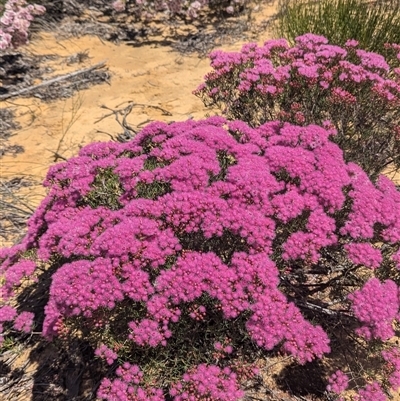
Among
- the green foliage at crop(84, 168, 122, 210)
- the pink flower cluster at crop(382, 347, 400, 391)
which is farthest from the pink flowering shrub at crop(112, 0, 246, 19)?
the pink flower cluster at crop(382, 347, 400, 391)

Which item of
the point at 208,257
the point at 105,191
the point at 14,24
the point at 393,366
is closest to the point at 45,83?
the point at 14,24

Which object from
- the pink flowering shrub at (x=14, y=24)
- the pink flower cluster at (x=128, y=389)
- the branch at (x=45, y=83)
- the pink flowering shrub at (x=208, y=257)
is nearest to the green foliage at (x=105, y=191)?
the pink flowering shrub at (x=208, y=257)

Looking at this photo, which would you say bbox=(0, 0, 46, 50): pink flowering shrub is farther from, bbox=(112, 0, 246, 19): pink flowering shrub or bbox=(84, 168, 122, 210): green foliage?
bbox=(84, 168, 122, 210): green foliage

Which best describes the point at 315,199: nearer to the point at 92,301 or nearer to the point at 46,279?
the point at 92,301

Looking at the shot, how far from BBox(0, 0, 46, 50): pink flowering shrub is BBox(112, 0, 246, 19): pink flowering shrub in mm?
3246

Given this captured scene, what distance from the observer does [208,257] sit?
2.93 meters

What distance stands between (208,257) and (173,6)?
11.4 m

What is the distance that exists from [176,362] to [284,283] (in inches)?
52.7

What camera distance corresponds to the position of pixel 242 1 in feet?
40.1

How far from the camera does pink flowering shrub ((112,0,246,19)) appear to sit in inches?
470

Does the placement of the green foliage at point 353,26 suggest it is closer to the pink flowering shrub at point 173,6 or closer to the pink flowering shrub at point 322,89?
the pink flowering shrub at point 322,89

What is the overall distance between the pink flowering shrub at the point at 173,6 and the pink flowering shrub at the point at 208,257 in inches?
383

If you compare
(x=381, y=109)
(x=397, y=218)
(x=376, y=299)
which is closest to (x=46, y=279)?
(x=376, y=299)

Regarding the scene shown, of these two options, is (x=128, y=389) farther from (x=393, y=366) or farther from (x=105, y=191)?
(x=393, y=366)
